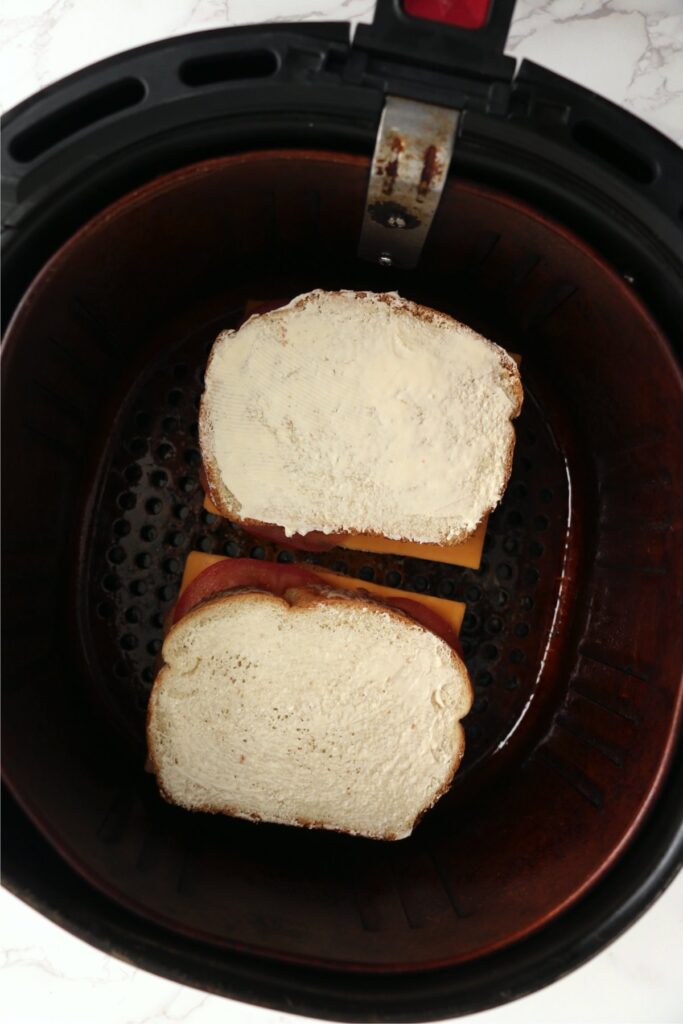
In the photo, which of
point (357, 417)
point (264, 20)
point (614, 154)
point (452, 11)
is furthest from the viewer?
point (264, 20)

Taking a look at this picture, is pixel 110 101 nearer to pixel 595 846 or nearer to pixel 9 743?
pixel 9 743

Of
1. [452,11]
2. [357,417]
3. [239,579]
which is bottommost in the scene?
[239,579]

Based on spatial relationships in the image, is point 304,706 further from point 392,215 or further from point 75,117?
point 75,117

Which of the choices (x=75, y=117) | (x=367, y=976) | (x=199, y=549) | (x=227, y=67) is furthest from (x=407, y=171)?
(x=367, y=976)

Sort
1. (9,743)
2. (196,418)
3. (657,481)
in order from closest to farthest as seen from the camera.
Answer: (9,743) → (657,481) → (196,418)

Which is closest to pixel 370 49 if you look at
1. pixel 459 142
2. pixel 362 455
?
pixel 459 142

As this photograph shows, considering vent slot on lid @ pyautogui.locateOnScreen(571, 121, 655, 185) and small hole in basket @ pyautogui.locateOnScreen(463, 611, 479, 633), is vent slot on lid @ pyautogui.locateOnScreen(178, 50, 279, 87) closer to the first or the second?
vent slot on lid @ pyautogui.locateOnScreen(571, 121, 655, 185)
